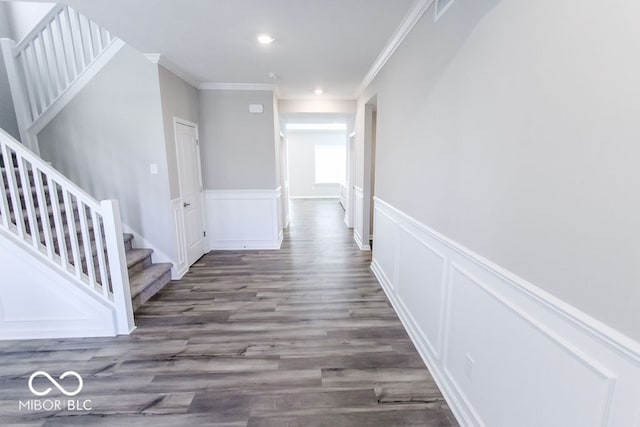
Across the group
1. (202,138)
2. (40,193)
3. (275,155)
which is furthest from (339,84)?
(40,193)

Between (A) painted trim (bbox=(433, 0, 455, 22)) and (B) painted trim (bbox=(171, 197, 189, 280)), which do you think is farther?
(B) painted trim (bbox=(171, 197, 189, 280))

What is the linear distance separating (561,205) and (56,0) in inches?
127

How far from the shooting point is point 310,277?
3.58 meters

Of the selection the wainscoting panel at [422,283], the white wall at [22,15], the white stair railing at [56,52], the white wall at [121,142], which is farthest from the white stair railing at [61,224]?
the white wall at [22,15]

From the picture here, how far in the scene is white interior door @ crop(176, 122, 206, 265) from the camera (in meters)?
3.74

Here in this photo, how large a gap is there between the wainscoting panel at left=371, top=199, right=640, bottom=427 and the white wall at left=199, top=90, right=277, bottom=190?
2.85 m

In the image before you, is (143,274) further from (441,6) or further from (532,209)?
(441,6)

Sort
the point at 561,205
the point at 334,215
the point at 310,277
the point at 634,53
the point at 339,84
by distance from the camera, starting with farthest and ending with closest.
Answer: the point at 334,215
the point at 339,84
the point at 310,277
the point at 561,205
the point at 634,53

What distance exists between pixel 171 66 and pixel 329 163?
7686 mm

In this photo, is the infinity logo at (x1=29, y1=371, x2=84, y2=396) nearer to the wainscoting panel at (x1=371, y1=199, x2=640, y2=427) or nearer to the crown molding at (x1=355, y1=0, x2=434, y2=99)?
the wainscoting panel at (x1=371, y1=199, x2=640, y2=427)

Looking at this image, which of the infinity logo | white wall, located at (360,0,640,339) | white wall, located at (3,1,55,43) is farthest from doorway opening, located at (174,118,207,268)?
white wall, located at (360,0,640,339)

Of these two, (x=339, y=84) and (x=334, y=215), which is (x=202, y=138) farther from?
(x=334, y=215)

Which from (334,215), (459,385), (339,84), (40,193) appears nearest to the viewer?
(459,385)

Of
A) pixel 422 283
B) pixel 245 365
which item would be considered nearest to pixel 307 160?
pixel 422 283
